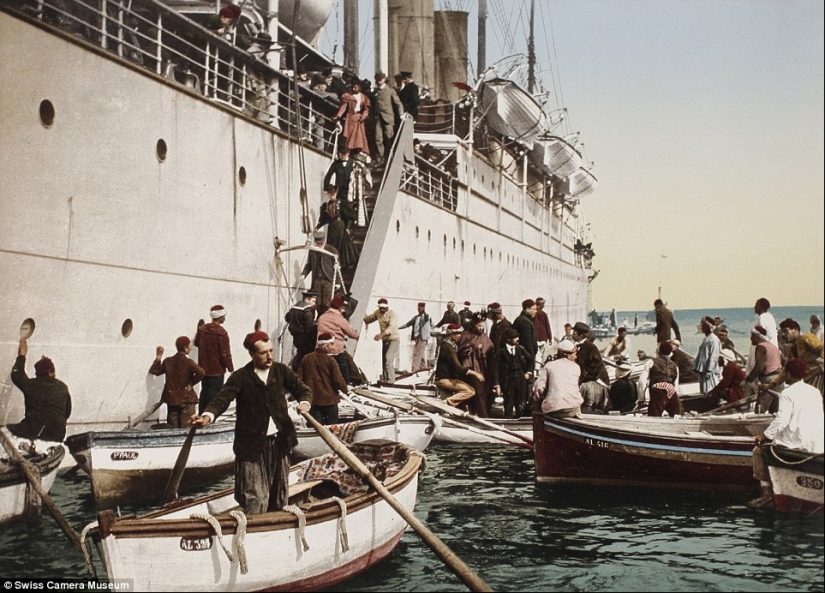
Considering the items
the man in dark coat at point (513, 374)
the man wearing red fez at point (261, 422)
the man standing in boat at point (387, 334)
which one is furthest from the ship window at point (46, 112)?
the man standing in boat at point (387, 334)

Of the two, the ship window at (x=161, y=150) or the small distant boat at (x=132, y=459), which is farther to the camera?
the ship window at (x=161, y=150)

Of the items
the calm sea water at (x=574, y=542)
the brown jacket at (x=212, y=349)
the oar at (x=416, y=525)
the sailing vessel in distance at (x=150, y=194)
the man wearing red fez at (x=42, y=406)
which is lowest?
the calm sea water at (x=574, y=542)

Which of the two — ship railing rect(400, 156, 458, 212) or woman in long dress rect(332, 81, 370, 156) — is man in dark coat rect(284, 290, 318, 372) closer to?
woman in long dress rect(332, 81, 370, 156)

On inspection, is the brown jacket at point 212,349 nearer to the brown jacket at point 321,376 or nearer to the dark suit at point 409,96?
the brown jacket at point 321,376

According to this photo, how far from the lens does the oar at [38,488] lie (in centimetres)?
803

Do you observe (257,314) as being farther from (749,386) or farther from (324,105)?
(749,386)

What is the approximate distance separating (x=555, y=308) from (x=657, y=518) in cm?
4406

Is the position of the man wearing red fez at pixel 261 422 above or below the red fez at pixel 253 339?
below

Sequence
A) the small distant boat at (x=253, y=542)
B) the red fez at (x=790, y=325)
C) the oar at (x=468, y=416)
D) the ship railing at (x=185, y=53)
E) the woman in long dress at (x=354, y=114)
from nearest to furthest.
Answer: the small distant boat at (x=253, y=542)
the red fez at (x=790, y=325)
the ship railing at (x=185, y=53)
the oar at (x=468, y=416)
the woman in long dress at (x=354, y=114)

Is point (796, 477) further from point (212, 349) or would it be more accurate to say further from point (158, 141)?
point (158, 141)

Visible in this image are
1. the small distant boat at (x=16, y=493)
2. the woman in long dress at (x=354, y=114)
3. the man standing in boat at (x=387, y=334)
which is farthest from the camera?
the man standing in boat at (x=387, y=334)

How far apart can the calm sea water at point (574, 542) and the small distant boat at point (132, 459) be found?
274 millimetres

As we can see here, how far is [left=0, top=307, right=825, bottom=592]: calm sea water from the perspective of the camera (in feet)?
25.1

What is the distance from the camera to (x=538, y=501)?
10844 mm
